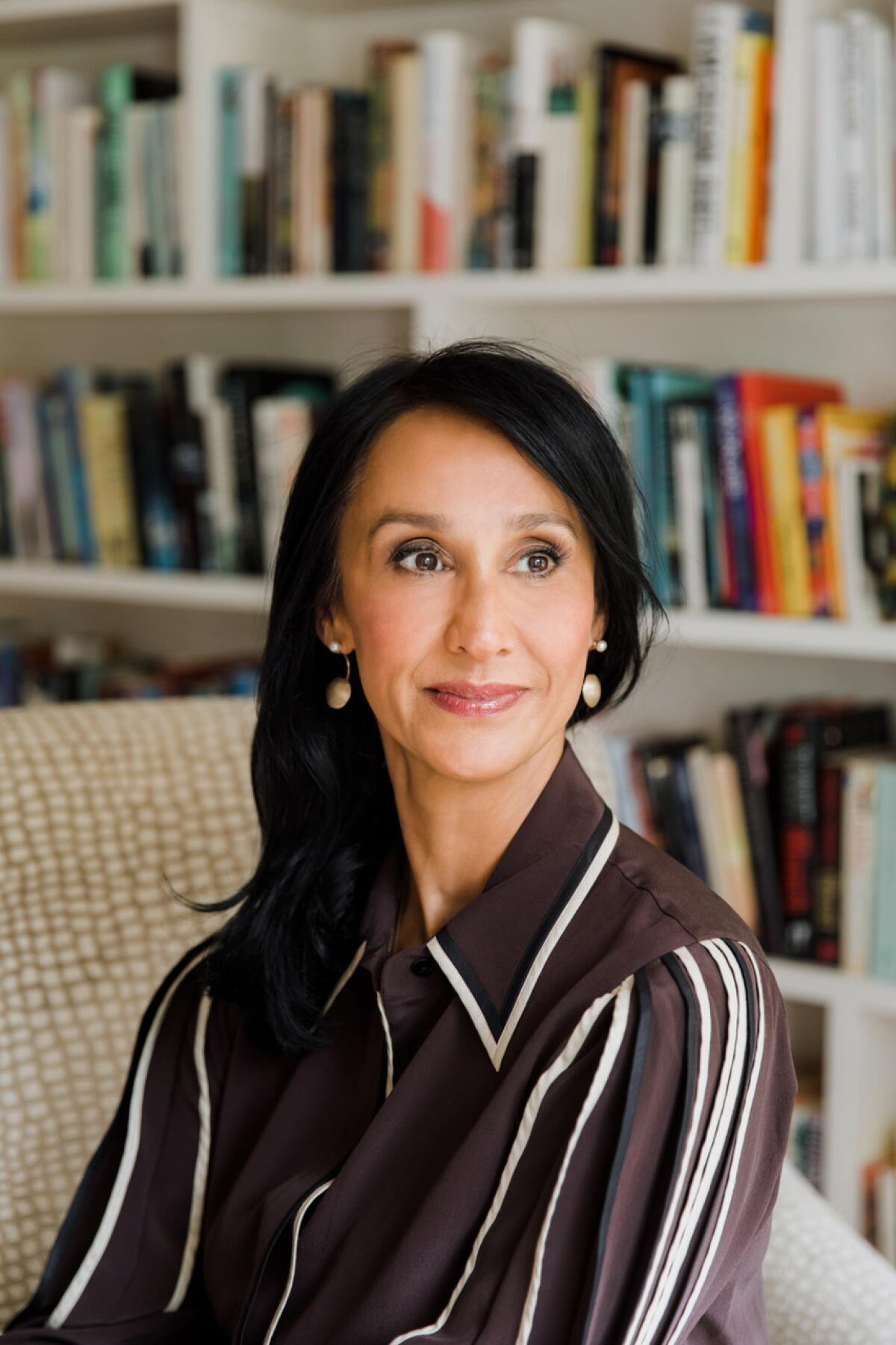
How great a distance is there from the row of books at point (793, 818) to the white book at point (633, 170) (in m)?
0.62

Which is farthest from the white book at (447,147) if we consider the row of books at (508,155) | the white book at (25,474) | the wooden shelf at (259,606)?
the white book at (25,474)

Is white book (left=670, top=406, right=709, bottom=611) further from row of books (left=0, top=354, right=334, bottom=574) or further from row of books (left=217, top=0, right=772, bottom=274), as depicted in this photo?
row of books (left=0, top=354, right=334, bottom=574)

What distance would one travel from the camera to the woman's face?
111cm

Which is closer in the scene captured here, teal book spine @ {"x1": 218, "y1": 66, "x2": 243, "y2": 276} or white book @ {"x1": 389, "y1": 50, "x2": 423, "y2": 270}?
white book @ {"x1": 389, "y1": 50, "x2": 423, "y2": 270}

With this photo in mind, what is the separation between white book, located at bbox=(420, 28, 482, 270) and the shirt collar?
1.22m

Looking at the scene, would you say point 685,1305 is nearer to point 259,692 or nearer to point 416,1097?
point 416,1097

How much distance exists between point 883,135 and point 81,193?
4.20ft

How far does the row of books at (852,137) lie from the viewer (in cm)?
187

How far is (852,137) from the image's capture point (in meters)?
1.89

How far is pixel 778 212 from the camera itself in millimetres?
1920

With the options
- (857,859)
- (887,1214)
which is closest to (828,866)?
(857,859)

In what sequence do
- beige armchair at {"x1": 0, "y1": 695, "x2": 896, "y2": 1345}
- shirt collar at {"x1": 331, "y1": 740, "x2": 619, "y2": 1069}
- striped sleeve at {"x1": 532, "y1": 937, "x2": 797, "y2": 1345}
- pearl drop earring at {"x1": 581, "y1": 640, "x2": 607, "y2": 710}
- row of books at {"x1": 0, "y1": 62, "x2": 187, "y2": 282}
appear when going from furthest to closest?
1. row of books at {"x1": 0, "y1": 62, "x2": 187, "y2": 282}
2. beige armchair at {"x1": 0, "y1": 695, "x2": 896, "y2": 1345}
3. pearl drop earring at {"x1": 581, "y1": 640, "x2": 607, "y2": 710}
4. shirt collar at {"x1": 331, "y1": 740, "x2": 619, "y2": 1069}
5. striped sleeve at {"x1": 532, "y1": 937, "x2": 797, "y2": 1345}

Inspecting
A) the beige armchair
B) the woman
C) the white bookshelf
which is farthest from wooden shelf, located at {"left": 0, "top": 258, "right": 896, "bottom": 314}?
the woman

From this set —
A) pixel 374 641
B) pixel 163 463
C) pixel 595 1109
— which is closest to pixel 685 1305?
pixel 595 1109
